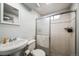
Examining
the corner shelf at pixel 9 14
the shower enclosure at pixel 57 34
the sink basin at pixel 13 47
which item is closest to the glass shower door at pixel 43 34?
the shower enclosure at pixel 57 34

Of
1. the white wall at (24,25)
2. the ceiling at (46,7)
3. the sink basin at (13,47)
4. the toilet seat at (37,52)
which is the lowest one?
the toilet seat at (37,52)

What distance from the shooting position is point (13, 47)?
884mm

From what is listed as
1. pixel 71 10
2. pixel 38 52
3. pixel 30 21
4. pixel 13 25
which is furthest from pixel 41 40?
pixel 71 10

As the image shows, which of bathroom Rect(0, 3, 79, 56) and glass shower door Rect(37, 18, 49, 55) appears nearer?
bathroom Rect(0, 3, 79, 56)

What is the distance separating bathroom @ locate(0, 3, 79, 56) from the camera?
3.26 ft

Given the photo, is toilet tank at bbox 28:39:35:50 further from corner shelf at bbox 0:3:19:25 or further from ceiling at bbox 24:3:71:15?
ceiling at bbox 24:3:71:15

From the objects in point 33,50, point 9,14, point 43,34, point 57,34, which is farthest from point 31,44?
point 9,14

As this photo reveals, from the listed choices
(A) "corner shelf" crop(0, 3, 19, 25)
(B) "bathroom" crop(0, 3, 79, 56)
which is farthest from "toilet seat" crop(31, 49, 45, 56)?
(A) "corner shelf" crop(0, 3, 19, 25)

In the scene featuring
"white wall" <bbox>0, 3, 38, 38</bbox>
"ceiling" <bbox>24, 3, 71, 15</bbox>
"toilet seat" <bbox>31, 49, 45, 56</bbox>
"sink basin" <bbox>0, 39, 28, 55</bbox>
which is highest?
"ceiling" <bbox>24, 3, 71, 15</bbox>

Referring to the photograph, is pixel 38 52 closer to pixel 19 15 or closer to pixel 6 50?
pixel 6 50

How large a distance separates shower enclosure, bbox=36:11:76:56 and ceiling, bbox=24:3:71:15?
0.32 feet

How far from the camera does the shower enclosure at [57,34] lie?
1.09m

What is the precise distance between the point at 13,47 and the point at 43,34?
19.9 inches

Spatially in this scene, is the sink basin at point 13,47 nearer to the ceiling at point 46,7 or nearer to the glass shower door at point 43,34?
the glass shower door at point 43,34
